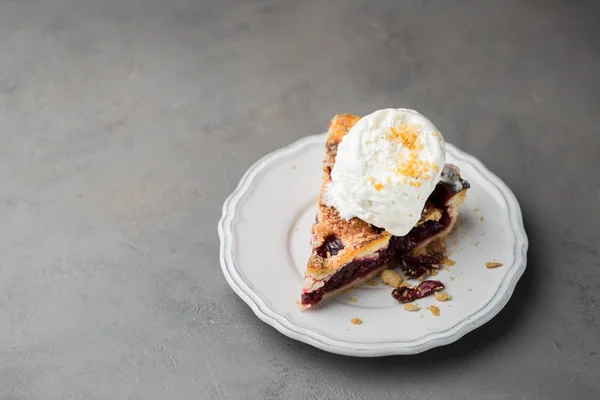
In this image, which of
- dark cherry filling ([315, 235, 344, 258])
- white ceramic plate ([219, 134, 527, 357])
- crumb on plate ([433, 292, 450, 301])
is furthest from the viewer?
dark cherry filling ([315, 235, 344, 258])

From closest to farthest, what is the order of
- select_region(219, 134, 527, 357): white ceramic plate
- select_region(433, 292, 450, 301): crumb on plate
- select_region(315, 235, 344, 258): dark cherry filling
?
select_region(219, 134, 527, 357): white ceramic plate < select_region(433, 292, 450, 301): crumb on plate < select_region(315, 235, 344, 258): dark cherry filling

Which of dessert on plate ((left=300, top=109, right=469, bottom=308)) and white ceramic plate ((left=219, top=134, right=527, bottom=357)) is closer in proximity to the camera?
white ceramic plate ((left=219, top=134, right=527, bottom=357))

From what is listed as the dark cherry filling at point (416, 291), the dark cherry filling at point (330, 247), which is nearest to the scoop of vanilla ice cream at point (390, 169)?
the dark cherry filling at point (330, 247)

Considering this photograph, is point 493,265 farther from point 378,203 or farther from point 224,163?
point 224,163

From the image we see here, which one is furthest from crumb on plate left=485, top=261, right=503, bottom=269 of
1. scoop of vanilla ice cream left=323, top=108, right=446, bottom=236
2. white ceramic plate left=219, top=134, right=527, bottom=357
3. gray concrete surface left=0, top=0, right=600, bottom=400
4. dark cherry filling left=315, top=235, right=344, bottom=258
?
dark cherry filling left=315, top=235, right=344, bottom=258

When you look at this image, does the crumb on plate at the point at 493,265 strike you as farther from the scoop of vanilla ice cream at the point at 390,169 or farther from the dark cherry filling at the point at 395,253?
the scoop of vanilla ice cream at the point at 390,169

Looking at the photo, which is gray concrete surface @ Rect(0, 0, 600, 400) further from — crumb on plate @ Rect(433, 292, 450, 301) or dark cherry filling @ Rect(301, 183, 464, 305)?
dark cherry filling @ Rect(301, 183, 464, 305)

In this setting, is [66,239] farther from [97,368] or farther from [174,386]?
[174,386]
